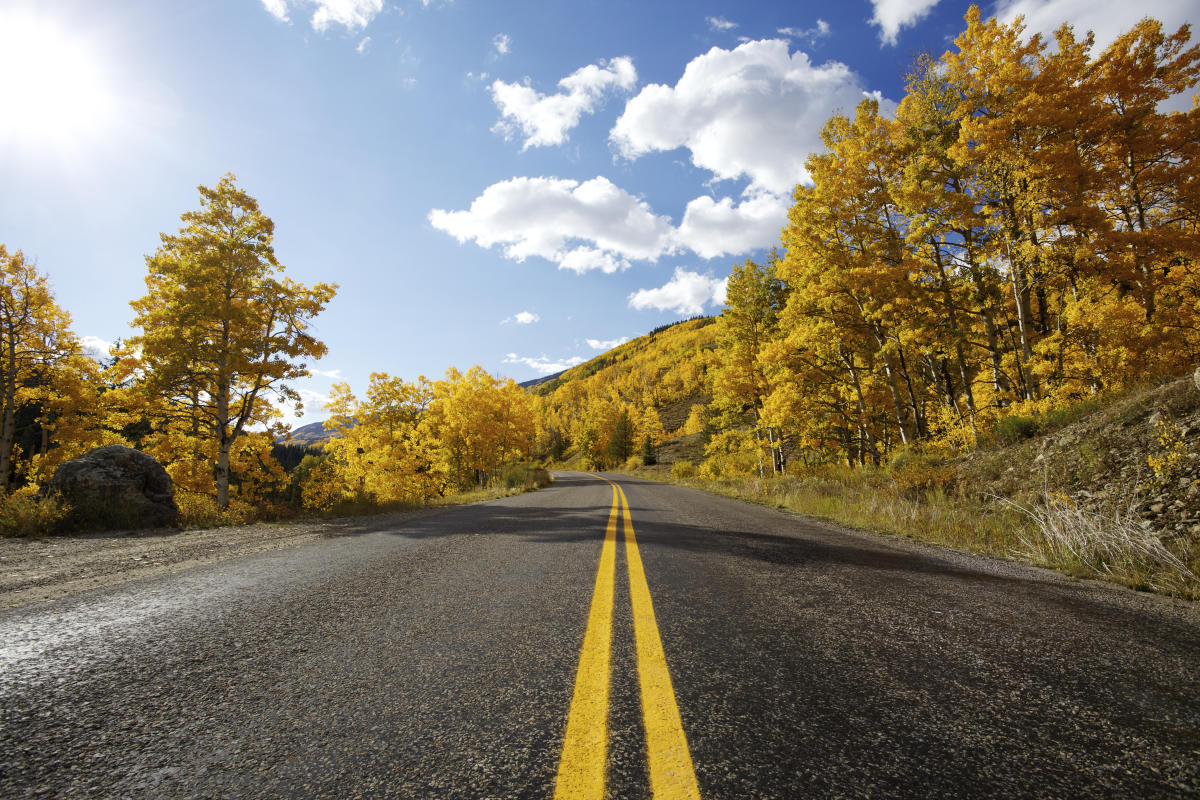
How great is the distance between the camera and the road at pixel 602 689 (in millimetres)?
1324

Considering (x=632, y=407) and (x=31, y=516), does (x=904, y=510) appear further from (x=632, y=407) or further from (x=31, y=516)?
(x=632, y=407)

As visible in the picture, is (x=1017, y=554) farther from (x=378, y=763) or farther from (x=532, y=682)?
(x=378, y=763)

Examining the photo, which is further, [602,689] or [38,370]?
[38,370]

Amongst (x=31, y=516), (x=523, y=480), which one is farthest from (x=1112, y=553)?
(x=523, y=480)

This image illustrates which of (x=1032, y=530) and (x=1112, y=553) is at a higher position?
(x=1112, y=553)

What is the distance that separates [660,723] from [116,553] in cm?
707

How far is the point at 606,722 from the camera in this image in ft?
5.16

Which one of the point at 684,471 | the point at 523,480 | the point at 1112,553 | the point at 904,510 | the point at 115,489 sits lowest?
the point at 684,471

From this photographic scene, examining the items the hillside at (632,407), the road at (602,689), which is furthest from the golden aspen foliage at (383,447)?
the hillside at (632,407)

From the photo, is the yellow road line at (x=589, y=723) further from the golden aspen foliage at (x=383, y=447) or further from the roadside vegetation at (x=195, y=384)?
the golden aspen foliage at (x=383, y=447)

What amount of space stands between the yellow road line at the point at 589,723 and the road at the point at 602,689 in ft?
0.03

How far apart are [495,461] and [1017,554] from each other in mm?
30370

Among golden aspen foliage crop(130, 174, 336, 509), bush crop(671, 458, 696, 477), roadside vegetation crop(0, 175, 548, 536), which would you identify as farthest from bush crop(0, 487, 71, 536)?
bush crop(671, 458, 696, 477)

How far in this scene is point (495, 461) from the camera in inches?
1286
